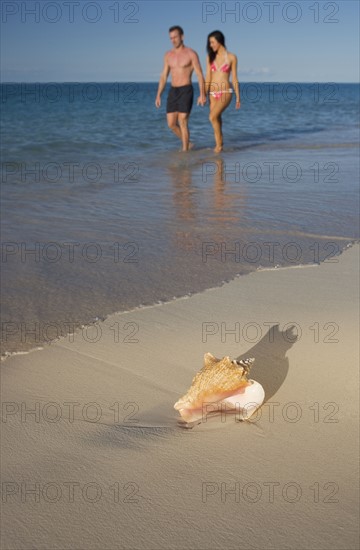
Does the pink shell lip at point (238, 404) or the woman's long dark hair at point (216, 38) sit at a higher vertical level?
the woman's long dark hair at point (216, 38)

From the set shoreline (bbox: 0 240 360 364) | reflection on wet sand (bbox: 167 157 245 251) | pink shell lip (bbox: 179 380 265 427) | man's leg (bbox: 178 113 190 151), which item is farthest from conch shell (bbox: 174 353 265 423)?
man's leg (bbox: 178 113 190 151)

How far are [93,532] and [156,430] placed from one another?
0.54 metres

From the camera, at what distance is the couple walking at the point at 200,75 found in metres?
9.37

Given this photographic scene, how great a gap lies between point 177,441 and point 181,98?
336 inches

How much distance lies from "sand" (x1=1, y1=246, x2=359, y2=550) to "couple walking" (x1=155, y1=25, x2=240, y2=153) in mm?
6981

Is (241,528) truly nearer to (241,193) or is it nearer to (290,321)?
(290,321)

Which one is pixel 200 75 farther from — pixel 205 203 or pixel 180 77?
pixel 205 203

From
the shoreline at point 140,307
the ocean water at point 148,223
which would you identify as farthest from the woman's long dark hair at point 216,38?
the shoreline at point 140,307

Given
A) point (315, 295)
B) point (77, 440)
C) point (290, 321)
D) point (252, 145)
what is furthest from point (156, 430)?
point (252, 145)

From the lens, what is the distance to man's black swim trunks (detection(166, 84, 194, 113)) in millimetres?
9898

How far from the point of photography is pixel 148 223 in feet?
17.6

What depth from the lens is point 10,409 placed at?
2.37 meters

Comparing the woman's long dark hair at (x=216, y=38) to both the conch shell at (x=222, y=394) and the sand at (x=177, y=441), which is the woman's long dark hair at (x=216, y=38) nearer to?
the sand at (x=177, y=441)

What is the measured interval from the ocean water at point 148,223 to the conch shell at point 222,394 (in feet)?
3.40
